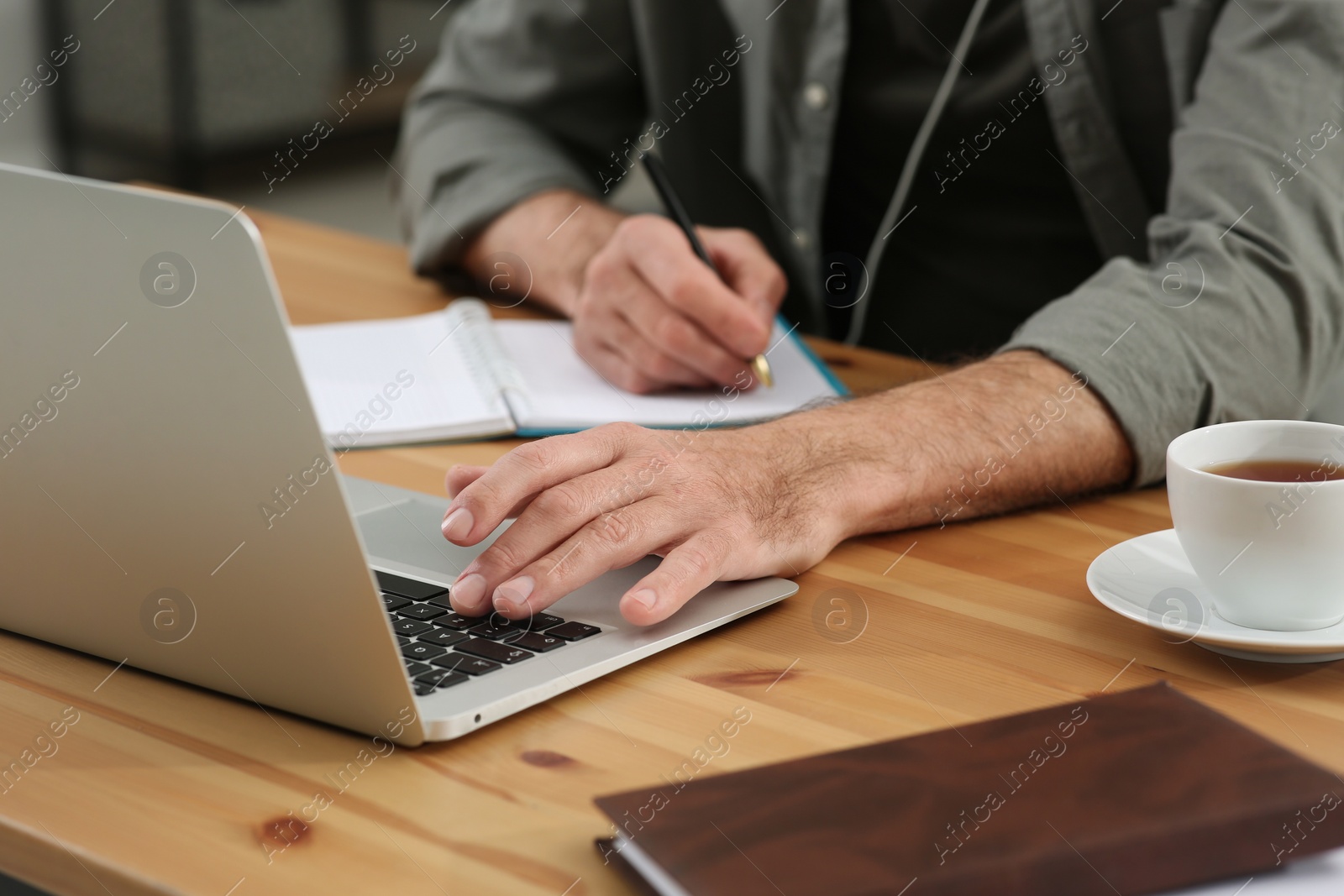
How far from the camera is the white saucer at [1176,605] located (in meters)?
0.60

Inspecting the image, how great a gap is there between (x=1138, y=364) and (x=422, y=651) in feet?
1.69

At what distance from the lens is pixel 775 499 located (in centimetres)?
73

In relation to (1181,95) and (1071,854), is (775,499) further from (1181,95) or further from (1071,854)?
(1181,95)

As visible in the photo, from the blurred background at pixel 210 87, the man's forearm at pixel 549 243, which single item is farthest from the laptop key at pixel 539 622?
the blurred background at pixel 210 87

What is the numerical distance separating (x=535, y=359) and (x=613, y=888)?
67 centimetres

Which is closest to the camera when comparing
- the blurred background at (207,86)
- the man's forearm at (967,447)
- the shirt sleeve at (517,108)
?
the man's forearm at (967,447)

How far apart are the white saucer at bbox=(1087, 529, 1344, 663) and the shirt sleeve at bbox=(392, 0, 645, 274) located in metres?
0.79

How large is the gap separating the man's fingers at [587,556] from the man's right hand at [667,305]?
0.33 m

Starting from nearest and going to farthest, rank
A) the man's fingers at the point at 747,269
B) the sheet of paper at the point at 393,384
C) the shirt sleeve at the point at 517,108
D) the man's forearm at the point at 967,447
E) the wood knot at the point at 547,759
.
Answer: the wood knot at the point at 547,759, the man's forearm at the point at 967,447, the sheet of paper at the point at 393,384, the man's fingers at the point at 747,269, the shirt sleeve at the point at 517,108

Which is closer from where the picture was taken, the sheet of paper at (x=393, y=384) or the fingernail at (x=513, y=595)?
the fingernail at (x=513, y=595)

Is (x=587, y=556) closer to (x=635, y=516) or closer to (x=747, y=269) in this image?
(x=635, y=516)

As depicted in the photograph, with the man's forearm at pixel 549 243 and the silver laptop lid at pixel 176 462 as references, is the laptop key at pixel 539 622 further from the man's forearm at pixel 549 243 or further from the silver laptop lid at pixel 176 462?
the man's forearm at pixel 549 243

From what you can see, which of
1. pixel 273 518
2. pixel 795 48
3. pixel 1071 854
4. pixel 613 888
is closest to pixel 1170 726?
pixel 1071 854

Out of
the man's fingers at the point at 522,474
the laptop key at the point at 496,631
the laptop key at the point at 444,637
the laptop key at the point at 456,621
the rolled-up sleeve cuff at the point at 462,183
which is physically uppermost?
the rolled-up sleeve cuff at the point at 462,183
